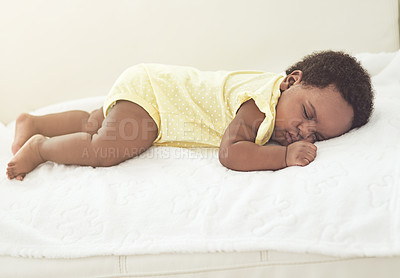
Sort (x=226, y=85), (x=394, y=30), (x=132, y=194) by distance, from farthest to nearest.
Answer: (x=394, y=30), (x=226, y=85), (x=132, y=194)

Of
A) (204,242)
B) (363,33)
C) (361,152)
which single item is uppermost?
(363,33)

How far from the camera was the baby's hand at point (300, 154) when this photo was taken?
93cm

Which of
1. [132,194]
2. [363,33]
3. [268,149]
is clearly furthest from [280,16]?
[132,194]

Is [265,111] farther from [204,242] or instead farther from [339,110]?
[204,242]

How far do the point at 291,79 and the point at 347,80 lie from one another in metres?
0.17

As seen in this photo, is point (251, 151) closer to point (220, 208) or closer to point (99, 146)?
point (220, 208)

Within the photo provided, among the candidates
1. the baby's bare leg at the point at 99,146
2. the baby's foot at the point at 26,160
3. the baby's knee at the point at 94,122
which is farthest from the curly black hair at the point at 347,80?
the baby's foot at the point at 26,160

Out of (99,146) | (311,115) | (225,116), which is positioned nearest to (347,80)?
(311,115)

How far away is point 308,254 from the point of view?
708mm

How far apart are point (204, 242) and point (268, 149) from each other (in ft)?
1.10

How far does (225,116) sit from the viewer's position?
1.13 metres

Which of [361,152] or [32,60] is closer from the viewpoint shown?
[361,152]

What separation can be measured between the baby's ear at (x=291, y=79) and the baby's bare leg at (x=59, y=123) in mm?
591

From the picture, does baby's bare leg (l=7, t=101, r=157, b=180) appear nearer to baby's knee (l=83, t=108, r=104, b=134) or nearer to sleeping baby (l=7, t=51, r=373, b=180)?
sleeping baby (l=7, t=51, r=373, b=180)
